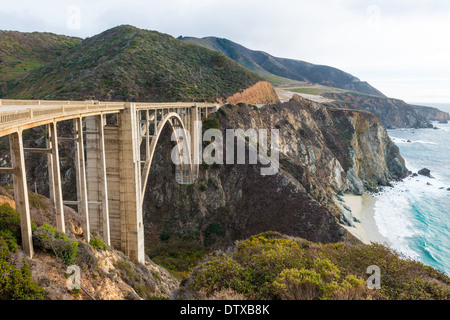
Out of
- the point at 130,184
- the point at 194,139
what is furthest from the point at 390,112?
the point at 130,184

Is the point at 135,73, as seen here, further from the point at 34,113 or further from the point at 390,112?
the point at 390,112

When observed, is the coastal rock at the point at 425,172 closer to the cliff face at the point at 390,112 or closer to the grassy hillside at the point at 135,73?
the grassy hillside at the point at 135,73

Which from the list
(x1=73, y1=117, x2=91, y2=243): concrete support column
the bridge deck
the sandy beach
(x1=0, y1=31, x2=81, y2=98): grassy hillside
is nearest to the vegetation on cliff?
(x1=73, y1=117, x2=91, y2=243): concrete support column

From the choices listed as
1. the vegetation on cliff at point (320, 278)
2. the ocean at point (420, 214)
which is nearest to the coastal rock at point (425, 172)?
the ocean at point (420, 214)

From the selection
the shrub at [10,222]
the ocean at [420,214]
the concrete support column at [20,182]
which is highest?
the concrete support column at [20,182]

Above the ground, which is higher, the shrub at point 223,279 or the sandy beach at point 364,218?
the shrub at point 223,279

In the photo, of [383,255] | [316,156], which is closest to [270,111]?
[316,156]

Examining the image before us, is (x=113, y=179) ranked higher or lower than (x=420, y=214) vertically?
higher
